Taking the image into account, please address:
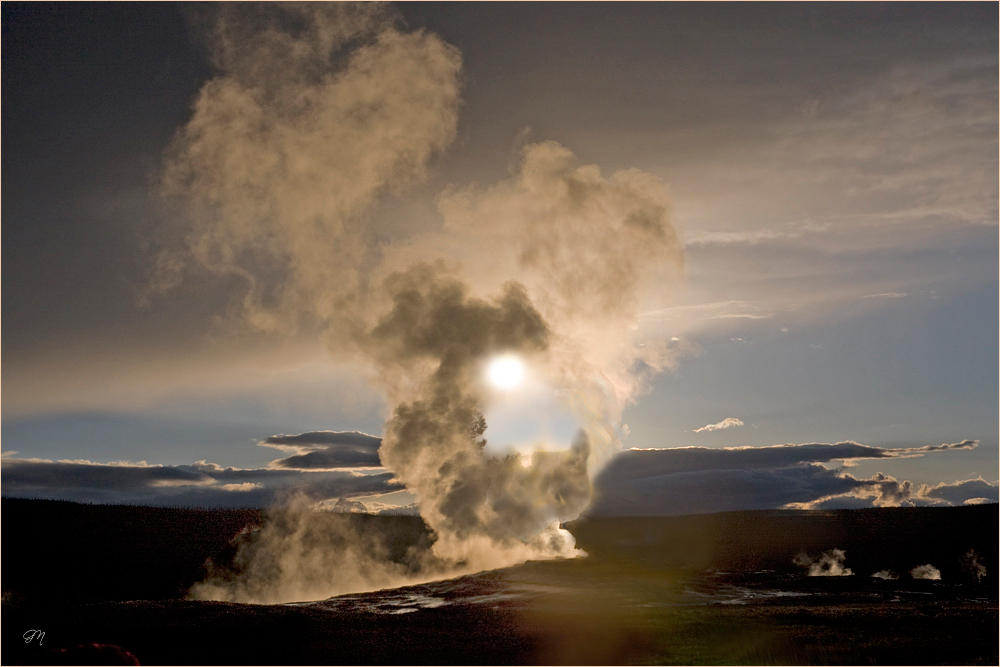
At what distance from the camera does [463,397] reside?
274 feet

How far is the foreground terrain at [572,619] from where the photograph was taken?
1462 inches

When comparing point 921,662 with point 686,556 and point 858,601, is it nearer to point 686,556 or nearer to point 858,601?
point 858,601

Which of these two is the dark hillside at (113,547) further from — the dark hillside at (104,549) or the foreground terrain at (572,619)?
the foreground terrain at (572,619)

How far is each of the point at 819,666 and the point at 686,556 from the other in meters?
70.4

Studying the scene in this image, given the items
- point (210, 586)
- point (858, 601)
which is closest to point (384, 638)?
point (858, 601)
